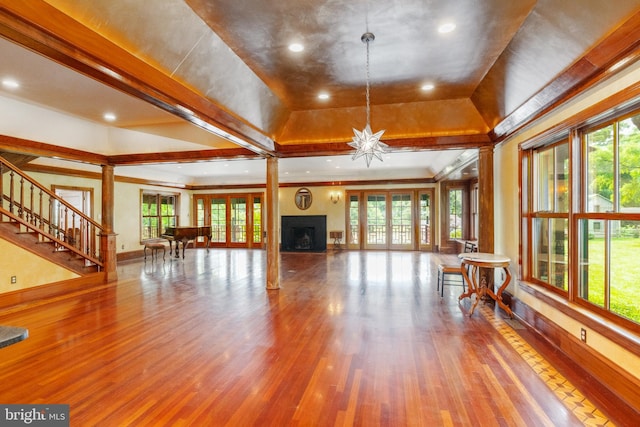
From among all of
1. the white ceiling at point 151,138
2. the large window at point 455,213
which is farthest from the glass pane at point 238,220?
the large window at point 455,213

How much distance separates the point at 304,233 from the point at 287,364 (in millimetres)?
8882

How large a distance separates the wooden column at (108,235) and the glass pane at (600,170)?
7374mm

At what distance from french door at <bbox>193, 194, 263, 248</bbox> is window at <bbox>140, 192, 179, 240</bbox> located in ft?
3.55

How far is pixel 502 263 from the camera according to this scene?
3910mm

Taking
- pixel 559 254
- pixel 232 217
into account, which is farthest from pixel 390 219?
pixel 559 254

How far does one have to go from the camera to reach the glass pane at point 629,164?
229 cm

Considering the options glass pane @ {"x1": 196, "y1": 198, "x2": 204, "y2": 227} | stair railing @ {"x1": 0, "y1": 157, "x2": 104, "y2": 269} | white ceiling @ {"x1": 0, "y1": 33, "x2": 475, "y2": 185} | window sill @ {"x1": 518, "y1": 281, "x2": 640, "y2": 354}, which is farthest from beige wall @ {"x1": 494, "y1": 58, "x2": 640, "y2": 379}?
glass pane @ {"x1": 196, "y1": 198, "x2": 204, "y2": 227}

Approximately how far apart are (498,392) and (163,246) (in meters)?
7.78

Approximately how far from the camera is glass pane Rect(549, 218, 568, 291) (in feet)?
10.7

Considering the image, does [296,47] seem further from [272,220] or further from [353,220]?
[353,220]

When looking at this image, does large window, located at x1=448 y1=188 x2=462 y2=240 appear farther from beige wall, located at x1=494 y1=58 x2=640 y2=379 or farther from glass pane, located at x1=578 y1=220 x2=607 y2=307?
glass pane, located at x1=578 y1=220 x2=607 y2=307

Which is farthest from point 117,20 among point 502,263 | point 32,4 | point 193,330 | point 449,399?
point 502,263

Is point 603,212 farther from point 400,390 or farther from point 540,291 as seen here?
point 400,390

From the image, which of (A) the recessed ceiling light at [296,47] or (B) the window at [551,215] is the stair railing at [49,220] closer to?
(A) the recessed ceiling light at [296,47]
